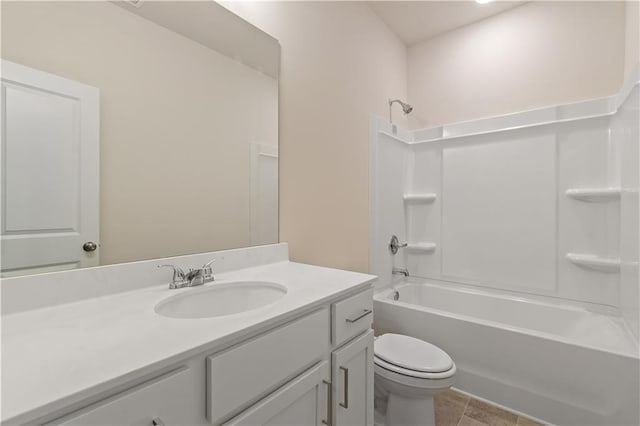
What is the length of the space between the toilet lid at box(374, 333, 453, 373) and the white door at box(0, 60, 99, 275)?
134 cm

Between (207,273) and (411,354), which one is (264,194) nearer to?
(207,273)

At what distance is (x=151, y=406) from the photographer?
1.76 ft

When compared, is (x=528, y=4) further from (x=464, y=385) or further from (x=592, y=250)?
(x=464, y=385)

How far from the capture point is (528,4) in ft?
7.34

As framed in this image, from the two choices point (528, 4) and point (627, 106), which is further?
point (528, 4)

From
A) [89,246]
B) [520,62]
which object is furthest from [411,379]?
[520,62]

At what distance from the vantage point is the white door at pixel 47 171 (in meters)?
0.77

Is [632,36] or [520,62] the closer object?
[632,36]

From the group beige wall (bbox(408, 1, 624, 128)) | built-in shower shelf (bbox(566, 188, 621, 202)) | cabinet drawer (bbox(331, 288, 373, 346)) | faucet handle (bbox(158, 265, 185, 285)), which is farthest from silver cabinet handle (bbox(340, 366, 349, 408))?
beige wall (bbox(408, 1, 624, 128))

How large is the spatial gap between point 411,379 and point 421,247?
1429mm

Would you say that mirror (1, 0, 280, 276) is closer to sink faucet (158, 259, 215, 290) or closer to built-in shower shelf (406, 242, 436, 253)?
sink faucet (158, 259, 215, 290)

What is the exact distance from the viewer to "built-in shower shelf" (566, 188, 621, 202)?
71.3 inches

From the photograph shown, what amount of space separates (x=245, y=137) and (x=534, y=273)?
2.25 meters

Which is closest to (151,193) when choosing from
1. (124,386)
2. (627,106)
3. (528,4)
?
(124,386)
